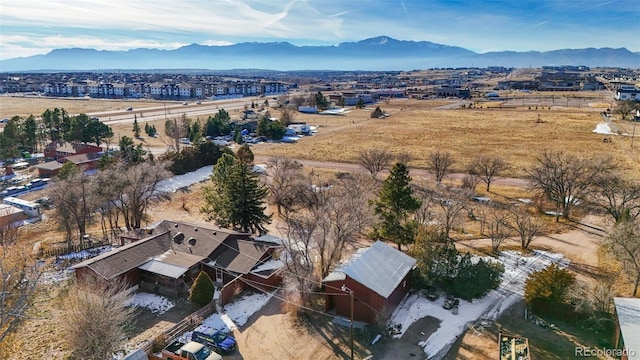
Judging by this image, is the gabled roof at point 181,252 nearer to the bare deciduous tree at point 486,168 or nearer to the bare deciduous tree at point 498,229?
the bare deciduous tree at point 498,229

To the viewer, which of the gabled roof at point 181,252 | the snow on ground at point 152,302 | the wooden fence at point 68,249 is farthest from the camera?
the wooden fence at point 68,249

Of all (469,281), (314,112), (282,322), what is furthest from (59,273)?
(314,112)

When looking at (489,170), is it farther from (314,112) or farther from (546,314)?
(314,112)

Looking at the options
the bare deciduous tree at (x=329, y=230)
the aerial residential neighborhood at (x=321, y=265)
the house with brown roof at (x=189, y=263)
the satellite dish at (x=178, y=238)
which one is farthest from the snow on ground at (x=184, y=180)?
the bare deciduous tree at (x=329, y=230)

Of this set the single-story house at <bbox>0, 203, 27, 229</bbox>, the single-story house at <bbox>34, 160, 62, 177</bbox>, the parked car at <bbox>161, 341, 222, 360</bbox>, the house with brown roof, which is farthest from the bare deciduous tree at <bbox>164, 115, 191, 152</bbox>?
the parked car at <bbox>161, 341, 222, 360</bbox>

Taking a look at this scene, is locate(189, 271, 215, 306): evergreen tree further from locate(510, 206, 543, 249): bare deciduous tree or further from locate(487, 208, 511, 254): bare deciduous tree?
locate(510, 206, 543, 249): bare deciduous tree
